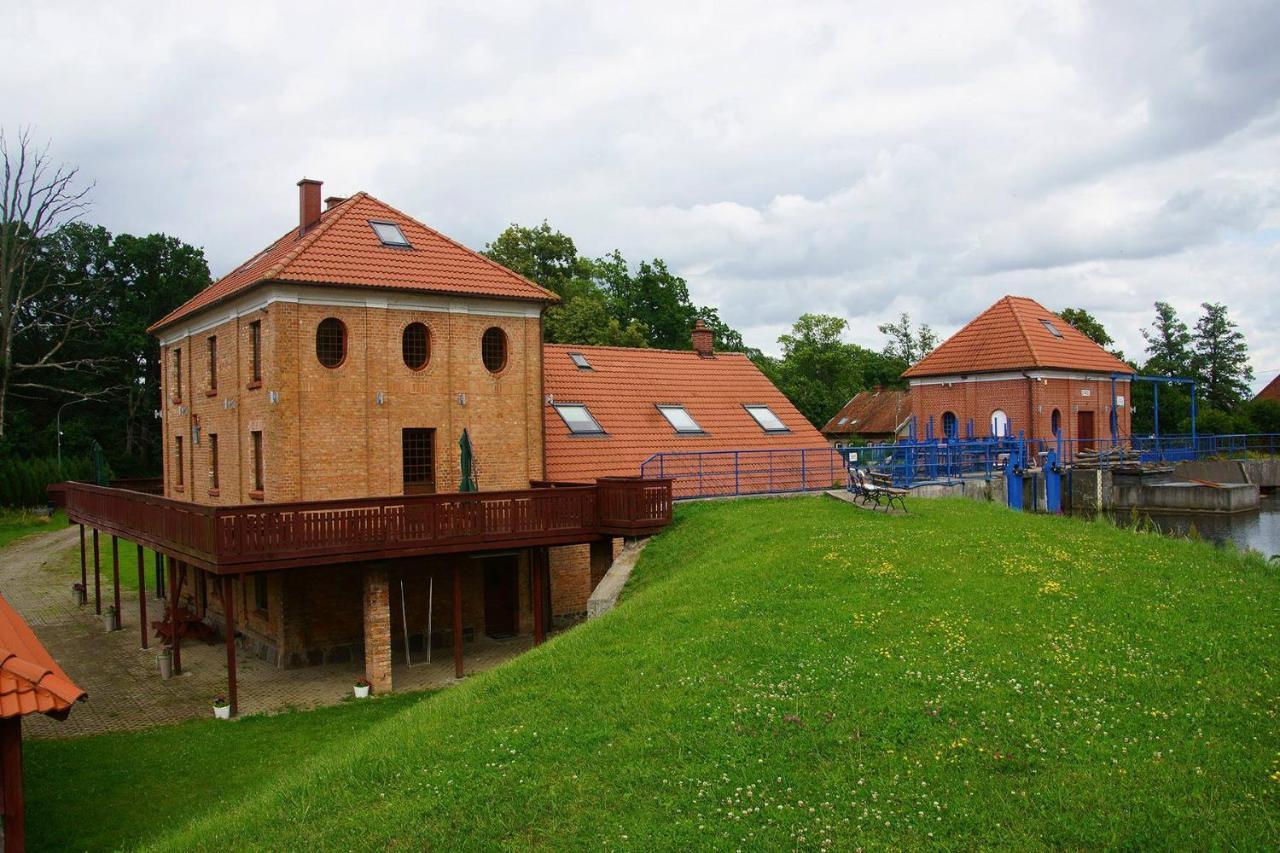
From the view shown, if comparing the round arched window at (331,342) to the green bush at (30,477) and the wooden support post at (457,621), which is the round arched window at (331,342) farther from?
the green bush at (30,477)

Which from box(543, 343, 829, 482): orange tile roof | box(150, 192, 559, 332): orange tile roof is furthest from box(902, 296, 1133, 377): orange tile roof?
box(150, 192, 559, 332): orange tile roof

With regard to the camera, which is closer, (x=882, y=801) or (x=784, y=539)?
(x=882, y=801)

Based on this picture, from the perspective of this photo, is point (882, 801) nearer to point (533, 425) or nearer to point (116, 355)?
point (533, 425)

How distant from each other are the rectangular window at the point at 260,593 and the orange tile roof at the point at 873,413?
38077mm

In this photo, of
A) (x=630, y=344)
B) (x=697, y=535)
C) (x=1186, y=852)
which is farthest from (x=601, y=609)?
(x=630, y=344)

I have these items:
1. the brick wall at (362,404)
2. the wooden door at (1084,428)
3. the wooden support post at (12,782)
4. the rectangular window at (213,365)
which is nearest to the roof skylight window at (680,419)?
the brick wall at (362,404)

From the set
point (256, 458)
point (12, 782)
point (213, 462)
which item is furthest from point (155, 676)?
point (12, 782)

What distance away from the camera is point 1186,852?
6316 mm

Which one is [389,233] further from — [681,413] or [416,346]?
[681,413]

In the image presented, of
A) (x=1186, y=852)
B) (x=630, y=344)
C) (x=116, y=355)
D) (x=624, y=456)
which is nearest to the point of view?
(x=1186, y=852)

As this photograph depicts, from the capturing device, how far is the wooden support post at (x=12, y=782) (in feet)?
26.7

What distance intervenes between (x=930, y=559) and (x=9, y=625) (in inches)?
451

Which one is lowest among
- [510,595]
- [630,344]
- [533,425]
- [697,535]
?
[510,595]

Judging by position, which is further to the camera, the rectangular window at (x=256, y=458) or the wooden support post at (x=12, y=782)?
the rectangular window at (x=256, y=458)
